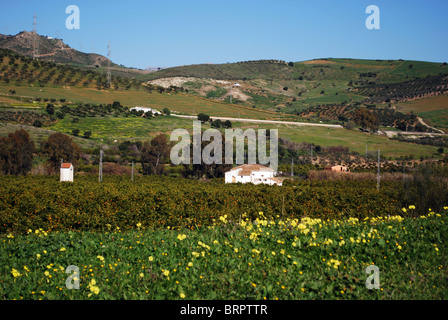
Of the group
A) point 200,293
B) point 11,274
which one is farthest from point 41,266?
point 200,293

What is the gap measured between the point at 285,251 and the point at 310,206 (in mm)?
8185

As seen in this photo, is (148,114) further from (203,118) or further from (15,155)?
(15,155)

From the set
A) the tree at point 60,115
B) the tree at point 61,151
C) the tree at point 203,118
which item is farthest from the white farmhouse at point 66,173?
the tree at point 203,118

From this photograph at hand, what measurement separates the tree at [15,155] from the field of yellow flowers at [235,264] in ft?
112

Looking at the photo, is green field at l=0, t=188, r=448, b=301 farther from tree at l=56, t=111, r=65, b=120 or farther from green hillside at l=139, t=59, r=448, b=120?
green hillside at l=139, t=59, r=448, b=120

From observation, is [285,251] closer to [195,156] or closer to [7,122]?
[195,156]

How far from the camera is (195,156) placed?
4328 cm

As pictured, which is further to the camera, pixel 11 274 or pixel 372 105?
pixel 372 105

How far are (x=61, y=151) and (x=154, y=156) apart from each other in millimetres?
9247

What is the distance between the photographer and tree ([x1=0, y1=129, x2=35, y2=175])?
38.5 metres

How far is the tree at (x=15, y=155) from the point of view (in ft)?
126

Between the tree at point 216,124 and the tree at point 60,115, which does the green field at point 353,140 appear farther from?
the tree at point 60,115

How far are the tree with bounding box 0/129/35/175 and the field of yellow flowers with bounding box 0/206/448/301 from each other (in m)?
34.0

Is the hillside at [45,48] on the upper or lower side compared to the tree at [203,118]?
upper
